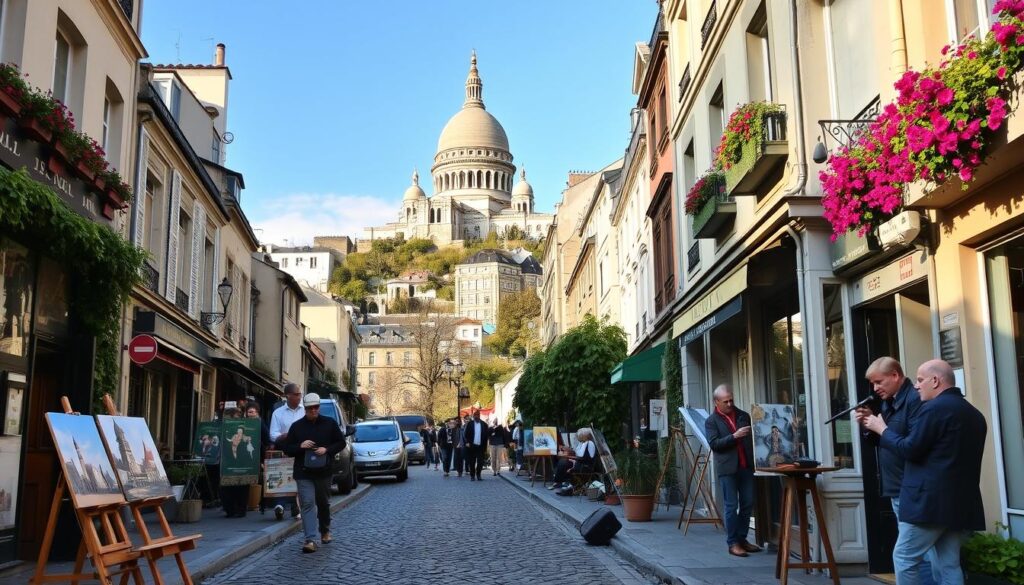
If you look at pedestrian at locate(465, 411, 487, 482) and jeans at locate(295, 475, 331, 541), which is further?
pedestrian at locate(465, 411, 487, 482)

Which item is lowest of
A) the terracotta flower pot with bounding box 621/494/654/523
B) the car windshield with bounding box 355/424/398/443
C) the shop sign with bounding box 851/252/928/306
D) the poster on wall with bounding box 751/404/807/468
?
the terracotta flower pot with bounding box 621/494/654/523

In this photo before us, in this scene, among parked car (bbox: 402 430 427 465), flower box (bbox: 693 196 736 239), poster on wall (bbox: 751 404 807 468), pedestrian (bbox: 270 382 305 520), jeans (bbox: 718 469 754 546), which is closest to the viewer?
poster on wall (bbox: 751 404 807 468)

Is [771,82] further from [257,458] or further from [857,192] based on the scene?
[257,458]

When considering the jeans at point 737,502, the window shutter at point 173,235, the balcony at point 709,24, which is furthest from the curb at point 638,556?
the window shutter at point 173,235

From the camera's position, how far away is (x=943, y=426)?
221 inches

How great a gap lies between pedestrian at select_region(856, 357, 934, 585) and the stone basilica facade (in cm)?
17506

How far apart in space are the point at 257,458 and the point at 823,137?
9.59m

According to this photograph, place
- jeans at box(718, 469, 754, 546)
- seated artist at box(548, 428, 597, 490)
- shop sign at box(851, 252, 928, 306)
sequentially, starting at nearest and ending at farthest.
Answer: shop sign at box(851, 252, 928, 306) < jeans at box(718, 469, 754, 546) < seated artist at box(548, 428, 597, 490)

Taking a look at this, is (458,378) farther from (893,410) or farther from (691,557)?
(893,410)

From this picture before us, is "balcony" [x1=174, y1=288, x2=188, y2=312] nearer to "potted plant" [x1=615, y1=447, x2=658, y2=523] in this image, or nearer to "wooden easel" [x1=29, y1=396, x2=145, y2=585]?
"potted plant" [x1=615, y1=447, x2=658, y2=523]

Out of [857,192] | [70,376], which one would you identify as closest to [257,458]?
[70,376]

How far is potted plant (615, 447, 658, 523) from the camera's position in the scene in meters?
13.4

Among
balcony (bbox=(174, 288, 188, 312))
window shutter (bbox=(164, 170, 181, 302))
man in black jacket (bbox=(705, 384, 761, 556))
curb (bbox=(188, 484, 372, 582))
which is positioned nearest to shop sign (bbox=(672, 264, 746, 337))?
man in black jacket (bbox=(705, 384, 761, 556))

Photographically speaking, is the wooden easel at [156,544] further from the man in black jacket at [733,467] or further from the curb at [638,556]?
the man in black jacket at [733,467]
